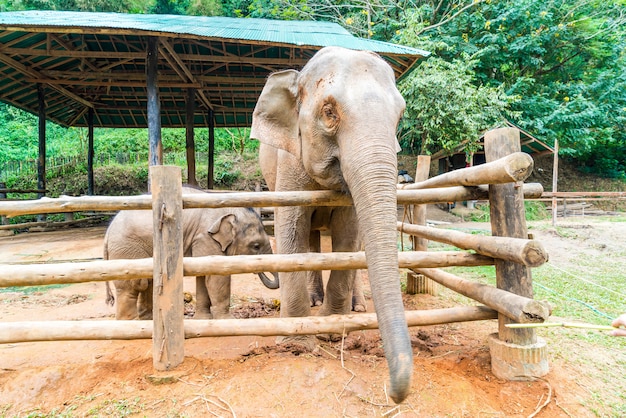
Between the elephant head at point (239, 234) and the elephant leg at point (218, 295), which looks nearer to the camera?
the elephant leg at point (218, 295)

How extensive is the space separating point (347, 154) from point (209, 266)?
1307 mm

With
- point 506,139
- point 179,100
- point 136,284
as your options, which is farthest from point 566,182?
point 136,284

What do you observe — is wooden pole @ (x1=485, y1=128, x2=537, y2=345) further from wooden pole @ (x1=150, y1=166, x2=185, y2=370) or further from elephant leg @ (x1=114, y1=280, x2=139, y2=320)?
elephant leg @ (x1=114, y1=280, x2=139, y2=320)

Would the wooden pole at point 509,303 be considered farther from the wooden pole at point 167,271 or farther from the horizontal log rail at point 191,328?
the wooden pole at point 167,271

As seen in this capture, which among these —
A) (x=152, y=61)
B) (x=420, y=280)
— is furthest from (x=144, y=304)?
(x=152, y=61)

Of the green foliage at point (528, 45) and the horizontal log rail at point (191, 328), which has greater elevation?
the green foliage at point (528, 45)

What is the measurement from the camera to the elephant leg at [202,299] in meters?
3.93

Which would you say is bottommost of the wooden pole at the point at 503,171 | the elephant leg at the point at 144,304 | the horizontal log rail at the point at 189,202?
the elephant leg at the point at 144,304

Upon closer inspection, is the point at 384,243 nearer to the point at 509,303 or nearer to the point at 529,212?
the point at 509,303

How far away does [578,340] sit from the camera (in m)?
3.33

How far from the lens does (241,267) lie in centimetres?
266

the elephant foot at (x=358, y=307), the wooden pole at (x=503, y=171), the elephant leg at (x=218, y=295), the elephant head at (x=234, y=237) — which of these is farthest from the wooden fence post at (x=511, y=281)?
the elephant leg at (x=218, y=295)

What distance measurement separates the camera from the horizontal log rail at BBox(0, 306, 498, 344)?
99.4 inches

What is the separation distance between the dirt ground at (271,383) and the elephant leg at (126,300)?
0.38 m
